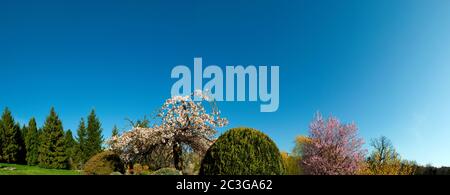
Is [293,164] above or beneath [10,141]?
beneath

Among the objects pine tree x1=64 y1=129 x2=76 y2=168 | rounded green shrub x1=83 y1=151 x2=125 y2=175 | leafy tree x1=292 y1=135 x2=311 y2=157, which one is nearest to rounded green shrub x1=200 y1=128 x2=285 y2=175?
leafy tree x1=292 y1=135 x2=311 y2=157

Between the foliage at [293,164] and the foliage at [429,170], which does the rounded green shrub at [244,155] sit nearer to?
the foliage at [293,164]

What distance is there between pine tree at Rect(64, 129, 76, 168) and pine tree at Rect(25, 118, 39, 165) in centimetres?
224

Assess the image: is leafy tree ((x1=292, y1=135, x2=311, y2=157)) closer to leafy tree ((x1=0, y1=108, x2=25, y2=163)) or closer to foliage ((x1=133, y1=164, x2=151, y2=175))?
foliage ((x1=133, y1=164, x2=151, y2=175))

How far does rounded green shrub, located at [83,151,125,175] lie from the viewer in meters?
16.2

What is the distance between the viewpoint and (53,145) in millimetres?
29016

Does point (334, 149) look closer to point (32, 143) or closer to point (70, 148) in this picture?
point (70, 148)

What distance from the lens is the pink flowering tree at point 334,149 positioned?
45.2ft

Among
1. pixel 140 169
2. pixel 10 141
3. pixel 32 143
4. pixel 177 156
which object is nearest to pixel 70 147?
pixel 32 143

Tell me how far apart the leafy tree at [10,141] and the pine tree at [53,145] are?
3313 millimetres

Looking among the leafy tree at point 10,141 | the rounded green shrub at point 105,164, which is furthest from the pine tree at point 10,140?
the rounded green shrub at point 105,164

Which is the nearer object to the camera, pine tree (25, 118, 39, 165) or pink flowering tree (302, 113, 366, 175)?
pink flowering tree (302, 113, 366, 175)

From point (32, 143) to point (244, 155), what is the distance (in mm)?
26980
